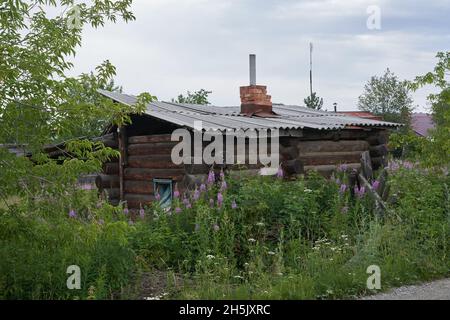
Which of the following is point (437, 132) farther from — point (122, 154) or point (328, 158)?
point (122, 154)

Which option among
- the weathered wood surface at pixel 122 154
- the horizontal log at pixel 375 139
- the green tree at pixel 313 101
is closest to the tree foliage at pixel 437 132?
the horizontal log at pixel 375 139

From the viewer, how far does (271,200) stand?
8805mm

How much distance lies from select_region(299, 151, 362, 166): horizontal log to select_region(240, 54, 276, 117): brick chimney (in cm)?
155

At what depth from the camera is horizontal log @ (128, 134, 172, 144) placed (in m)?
13.2

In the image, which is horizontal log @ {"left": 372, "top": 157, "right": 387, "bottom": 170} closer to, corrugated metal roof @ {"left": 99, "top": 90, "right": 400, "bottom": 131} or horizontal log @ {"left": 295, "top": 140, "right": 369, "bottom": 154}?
horizontal log @ {"left": 295, "top": 140, "right": 369, "bottom": 154}

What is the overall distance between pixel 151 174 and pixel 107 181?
5.81 ft

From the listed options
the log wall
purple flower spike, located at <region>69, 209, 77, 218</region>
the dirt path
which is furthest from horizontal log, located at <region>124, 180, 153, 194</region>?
the dirt path

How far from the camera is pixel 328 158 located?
14445mm

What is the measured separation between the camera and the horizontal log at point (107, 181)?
49.1 feet

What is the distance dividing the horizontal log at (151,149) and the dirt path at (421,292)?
7.28 m

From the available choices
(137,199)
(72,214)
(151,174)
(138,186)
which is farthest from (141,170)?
(72,214)

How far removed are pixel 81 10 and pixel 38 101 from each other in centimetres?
143
